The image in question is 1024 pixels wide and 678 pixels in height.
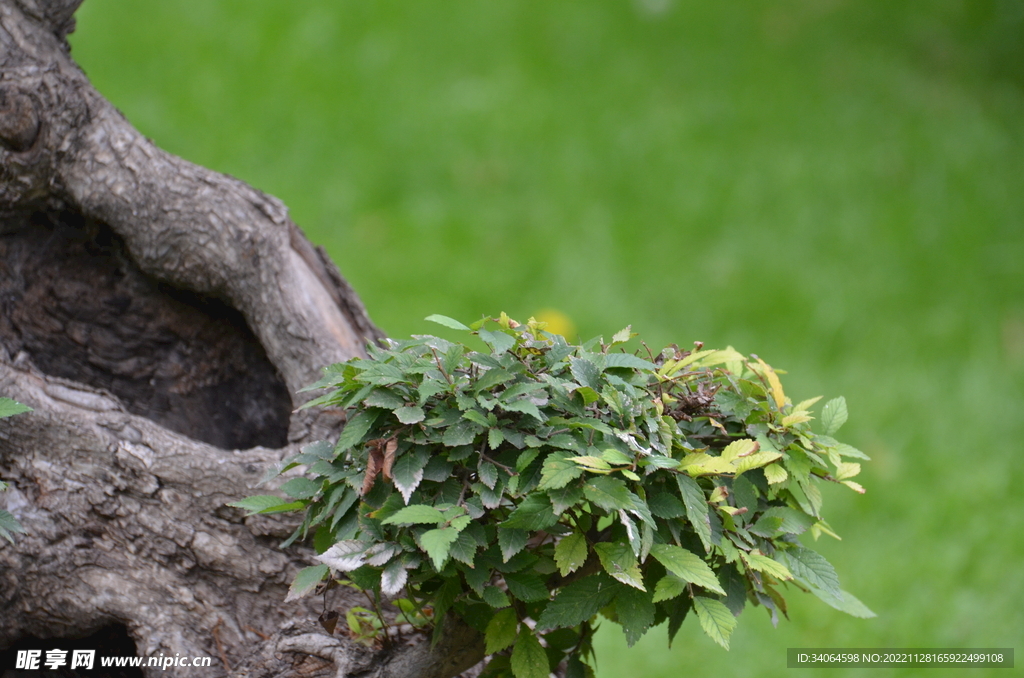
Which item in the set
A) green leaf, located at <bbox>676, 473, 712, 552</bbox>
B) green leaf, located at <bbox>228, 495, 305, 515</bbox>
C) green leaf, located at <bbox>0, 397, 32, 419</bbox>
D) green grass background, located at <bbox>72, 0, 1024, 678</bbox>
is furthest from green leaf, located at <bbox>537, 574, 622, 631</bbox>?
green grass background, located at <bbox>72, 0, 1024, 678</bbox>

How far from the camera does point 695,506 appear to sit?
1.63 m

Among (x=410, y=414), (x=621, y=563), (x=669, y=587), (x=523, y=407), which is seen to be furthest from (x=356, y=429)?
(x=669, y=587)

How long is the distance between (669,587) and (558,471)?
342 millimetres

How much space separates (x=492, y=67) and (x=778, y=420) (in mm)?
5052

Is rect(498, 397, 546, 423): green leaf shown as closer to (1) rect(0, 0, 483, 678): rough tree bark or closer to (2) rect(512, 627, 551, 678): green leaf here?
(2) rect(512, 627, 551, 678): green leaf

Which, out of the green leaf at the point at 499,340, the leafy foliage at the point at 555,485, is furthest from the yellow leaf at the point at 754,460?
the green leaf at the point at 499,340

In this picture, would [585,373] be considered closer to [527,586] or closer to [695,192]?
[527,586]

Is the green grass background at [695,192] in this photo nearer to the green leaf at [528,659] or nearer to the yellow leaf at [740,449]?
the green leaf at [528,659]

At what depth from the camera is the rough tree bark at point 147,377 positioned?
7.18 feet

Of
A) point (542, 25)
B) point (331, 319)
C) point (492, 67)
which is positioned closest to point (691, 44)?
point (542, 25)

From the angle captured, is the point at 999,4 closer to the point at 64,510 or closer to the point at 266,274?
the point at 266,274

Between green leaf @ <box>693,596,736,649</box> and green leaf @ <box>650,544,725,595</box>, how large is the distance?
2.6 inches

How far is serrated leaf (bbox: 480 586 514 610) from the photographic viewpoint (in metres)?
1.69

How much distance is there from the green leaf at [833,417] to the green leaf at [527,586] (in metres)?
0.74
